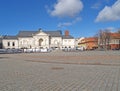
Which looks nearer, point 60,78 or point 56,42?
point 60,78

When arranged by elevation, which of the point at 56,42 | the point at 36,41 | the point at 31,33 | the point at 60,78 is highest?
the point at 31,33

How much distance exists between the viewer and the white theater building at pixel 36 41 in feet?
396

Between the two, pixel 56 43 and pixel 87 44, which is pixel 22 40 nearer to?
pixel 56 43

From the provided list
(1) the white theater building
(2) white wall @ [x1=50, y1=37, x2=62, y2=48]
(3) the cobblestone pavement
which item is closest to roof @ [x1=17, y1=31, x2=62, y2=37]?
(1) the white theater building

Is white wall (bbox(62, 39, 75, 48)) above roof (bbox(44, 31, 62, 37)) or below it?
below

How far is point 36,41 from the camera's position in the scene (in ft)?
395

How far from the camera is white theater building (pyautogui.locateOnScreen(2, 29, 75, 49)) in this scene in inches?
4747

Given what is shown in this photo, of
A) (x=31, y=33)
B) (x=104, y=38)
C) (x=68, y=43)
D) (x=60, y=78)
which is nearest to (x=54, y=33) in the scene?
(x=68, y=43)

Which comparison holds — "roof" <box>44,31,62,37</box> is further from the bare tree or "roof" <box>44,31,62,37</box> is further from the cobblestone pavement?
the cobblestone pavement

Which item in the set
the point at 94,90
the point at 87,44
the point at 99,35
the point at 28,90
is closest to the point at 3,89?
the point at 28,90

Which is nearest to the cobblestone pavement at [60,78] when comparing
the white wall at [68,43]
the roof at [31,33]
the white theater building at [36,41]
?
the white theater building at [36,41]

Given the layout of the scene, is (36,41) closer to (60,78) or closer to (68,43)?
(68,43)

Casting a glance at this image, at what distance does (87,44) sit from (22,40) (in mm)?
43196

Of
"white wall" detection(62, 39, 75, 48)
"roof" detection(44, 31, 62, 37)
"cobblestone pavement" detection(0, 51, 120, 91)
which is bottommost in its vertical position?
"cobblestone pavement" detection(0, 51, 120, 91)
